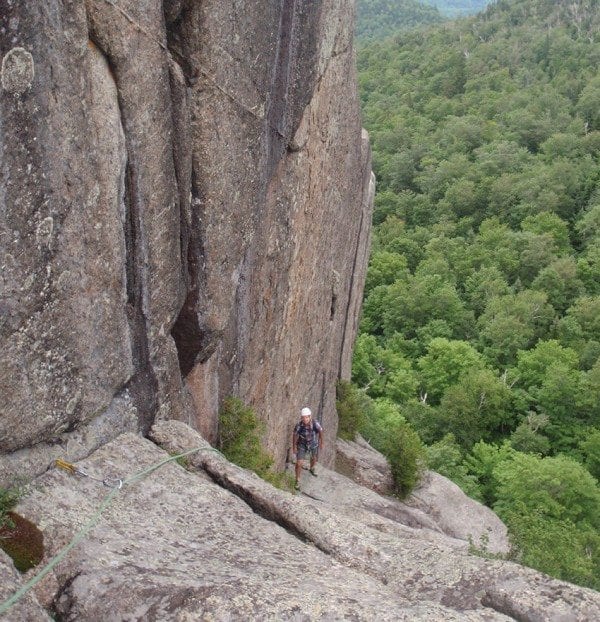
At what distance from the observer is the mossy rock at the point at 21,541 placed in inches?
249

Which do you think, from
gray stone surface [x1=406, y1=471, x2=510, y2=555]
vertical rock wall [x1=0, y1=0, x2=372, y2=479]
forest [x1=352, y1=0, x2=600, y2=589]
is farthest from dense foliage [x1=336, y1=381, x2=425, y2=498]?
vertical rock wall [x1=0, y1=0, x2=372, y2=479]

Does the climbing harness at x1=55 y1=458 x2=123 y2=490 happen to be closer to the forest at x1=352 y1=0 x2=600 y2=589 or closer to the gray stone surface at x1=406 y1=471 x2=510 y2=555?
the forest at x1=352 y1=0 x2=600 y2=589

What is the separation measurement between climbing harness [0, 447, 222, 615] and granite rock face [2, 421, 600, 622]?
0.07 metres

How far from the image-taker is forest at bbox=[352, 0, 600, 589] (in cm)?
3453

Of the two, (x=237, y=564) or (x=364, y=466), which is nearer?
(x=237, y=564)

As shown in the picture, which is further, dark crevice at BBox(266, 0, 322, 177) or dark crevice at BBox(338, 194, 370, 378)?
dark crevice at BBox(338, 194, 370, 378)

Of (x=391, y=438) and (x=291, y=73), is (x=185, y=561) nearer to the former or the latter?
(x=291, y=73)

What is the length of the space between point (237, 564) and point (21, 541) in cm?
208

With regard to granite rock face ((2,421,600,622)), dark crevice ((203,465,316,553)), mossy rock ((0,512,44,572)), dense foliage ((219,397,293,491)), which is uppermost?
mossy rock ((0,512,44,572))

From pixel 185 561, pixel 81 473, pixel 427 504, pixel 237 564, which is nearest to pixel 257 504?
pixel 237 564

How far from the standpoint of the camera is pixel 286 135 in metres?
12.5

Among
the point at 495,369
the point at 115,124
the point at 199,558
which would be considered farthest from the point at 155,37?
the point at 495,369

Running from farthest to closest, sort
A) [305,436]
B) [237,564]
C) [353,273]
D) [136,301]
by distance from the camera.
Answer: [353,273] → [305,436] → [136,301] → [237,564]

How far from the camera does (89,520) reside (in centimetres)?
699
